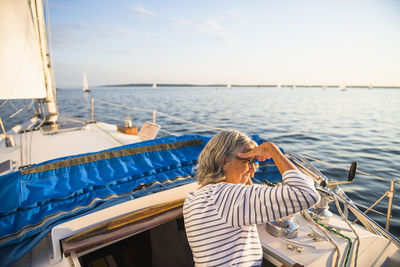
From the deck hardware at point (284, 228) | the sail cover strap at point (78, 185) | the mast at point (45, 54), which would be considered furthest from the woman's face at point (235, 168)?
the mast at point (45, 54)

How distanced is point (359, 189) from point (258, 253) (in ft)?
15.6

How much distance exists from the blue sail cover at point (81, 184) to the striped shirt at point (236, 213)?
720 millimetres

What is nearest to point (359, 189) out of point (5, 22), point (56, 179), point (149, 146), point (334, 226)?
point (334, 226)

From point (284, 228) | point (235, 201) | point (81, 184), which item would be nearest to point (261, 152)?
point (235, 201)

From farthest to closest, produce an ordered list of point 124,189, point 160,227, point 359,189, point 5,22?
1. point 359,189
2. point 5,22
3. point 160,227
4. point 124,189

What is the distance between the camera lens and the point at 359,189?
15.0 ft

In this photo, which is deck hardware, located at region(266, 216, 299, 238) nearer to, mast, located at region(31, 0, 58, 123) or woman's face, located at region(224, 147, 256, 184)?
woman's face, located at region(224, 147, 256, 184)

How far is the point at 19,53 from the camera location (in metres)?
3.46

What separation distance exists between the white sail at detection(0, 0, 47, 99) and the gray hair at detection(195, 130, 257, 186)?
3.77 metres

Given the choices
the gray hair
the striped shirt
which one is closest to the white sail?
the gray hair

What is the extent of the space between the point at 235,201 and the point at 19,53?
4440mm

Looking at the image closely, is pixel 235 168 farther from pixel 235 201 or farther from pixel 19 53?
pixel 19 53

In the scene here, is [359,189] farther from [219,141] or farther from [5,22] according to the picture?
[5,22]

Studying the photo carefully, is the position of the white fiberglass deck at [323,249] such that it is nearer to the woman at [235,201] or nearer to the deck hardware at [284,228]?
the deck hardware at [284,228]
